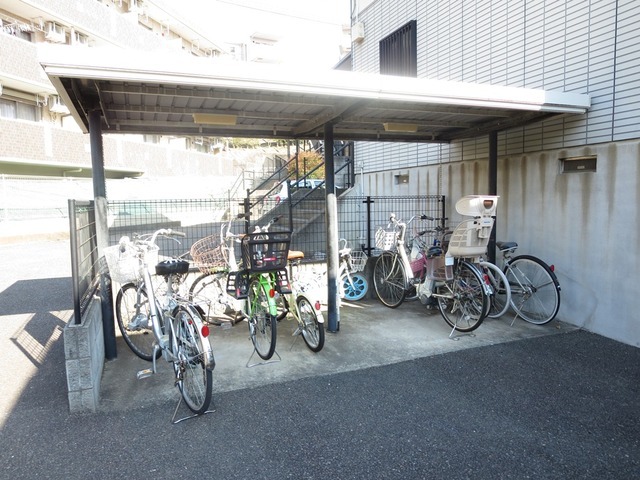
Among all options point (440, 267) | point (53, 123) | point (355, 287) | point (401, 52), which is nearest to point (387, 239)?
point (440, 267)

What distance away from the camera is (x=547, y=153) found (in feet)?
17.6

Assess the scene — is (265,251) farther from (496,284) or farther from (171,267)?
(496,284)

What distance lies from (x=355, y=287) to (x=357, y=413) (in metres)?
3.34

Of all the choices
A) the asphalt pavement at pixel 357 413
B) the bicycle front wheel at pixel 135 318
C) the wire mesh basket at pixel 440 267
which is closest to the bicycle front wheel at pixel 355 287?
the wire mesh basket at pixel 440 267

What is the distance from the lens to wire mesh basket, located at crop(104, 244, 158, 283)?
387 centimetres

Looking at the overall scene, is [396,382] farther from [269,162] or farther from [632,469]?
[269,162]

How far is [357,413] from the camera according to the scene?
3256 mm

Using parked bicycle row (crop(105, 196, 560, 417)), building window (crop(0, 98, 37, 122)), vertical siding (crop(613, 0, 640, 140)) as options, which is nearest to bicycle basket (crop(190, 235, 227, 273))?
parked bicycle row (crop(105, 196, 560, 417))

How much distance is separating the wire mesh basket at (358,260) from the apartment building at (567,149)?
1.71 metres

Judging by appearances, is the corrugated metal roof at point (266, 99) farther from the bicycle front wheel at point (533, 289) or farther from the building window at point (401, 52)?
the building window at point (401, 52)

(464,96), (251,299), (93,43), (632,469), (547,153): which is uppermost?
(93,43)

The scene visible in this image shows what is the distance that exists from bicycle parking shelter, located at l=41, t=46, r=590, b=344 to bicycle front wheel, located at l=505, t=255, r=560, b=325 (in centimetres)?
105

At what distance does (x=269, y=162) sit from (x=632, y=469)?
96.6 feet

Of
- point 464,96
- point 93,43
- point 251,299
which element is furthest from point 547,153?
point 93,43
